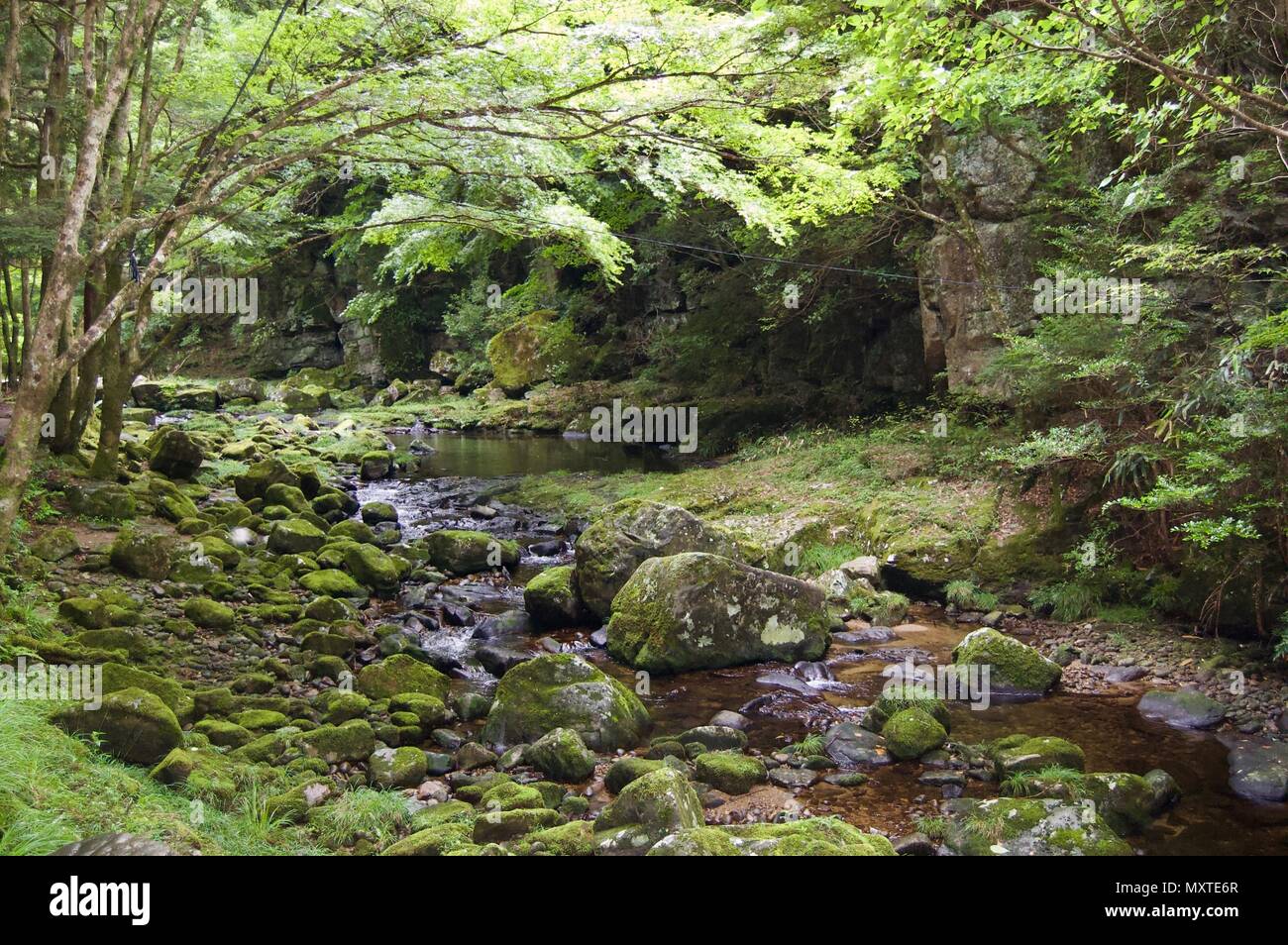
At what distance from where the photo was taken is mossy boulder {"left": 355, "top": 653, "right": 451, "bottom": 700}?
715 cm

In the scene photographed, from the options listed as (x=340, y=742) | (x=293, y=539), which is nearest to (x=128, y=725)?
(x=340, y=742)

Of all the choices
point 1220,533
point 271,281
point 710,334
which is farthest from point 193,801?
point 271,281

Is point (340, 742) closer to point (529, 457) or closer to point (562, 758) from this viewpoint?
point (562, 758)

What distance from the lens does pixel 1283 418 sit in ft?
22.0

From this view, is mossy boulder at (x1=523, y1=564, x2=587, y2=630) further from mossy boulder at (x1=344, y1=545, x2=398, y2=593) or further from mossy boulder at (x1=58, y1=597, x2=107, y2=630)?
mossy boulder at (x1=58, y1=597, x2=107, y2=630)

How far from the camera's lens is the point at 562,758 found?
591cm

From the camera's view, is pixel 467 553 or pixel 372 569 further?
pixel 467 553

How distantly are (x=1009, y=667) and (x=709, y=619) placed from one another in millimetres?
2829

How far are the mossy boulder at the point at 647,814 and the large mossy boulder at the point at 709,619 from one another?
3.26 metres

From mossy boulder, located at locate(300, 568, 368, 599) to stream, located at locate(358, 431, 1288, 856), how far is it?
1.78ft

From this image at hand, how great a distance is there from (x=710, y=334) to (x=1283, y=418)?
1285 cm

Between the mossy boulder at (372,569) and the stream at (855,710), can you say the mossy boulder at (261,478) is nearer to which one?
the mossy boulder at (372,569)

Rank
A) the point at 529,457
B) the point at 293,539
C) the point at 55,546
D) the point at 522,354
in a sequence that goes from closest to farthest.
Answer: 1. the point at 55,546
2. the point at 293,539
3. the point at 529,457
4. the point at 522,354

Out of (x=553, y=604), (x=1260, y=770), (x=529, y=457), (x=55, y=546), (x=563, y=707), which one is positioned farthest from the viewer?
(x=529, y=457)
